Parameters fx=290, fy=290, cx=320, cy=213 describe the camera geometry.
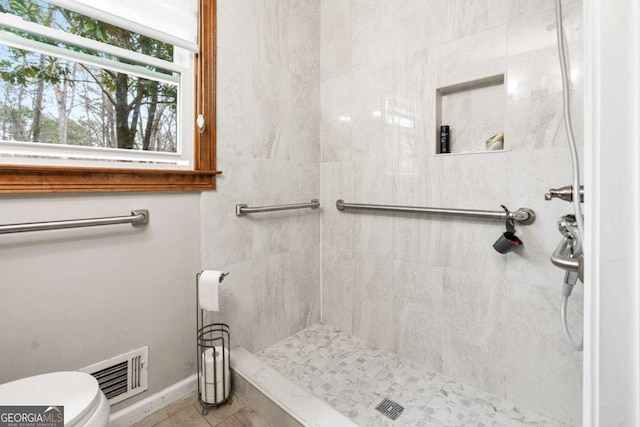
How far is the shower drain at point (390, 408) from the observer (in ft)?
3.85

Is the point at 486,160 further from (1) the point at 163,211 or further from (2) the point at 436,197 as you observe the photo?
(1) the point at 163,211

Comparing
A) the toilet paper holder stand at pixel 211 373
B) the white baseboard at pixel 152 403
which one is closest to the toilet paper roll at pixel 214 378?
the toilet paper holder stand at pixel 211 373

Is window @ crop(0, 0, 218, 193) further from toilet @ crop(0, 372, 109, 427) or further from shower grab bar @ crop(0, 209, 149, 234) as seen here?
toilet @ crop(0, 372, 109, 427)

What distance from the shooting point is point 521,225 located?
1.15 meters

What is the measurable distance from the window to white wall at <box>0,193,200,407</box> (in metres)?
0.09

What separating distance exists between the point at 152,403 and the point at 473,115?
6.24 feet

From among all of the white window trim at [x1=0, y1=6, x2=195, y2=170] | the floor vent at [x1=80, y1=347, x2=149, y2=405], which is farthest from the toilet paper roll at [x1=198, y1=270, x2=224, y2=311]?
the white window trim at [x1=0, y1=6, x2=195, y2=170]

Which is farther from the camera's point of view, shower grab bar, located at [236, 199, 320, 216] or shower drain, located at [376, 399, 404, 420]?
shower grab bar, located at [236, 199, 320, 216]

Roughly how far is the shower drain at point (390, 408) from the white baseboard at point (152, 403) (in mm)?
864

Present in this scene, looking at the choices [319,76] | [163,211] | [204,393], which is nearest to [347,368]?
[204,393]

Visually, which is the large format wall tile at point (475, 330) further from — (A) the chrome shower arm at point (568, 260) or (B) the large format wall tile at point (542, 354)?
(A) the chrome shower arm at point (568, 260)

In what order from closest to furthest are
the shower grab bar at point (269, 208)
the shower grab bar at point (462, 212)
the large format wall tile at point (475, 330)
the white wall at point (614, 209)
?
the white wall at point (614, 209), the shower grab bar at point (462, 212), the large format wall tile at point (475, 330), the shower grab bar at point (269, 208)

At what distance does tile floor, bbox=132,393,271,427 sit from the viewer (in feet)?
3.90

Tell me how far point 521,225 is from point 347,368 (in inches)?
41.2
